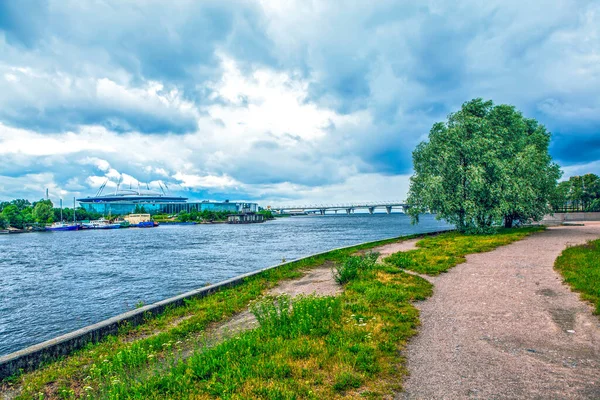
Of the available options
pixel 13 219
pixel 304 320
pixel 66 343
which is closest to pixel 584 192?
pixel 304 320

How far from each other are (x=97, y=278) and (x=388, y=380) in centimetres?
2308

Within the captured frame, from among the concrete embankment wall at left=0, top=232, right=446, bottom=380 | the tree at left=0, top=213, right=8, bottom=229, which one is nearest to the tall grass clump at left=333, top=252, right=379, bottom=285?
the concrete embankment wall at left=0, top=232, right=446, bottom=380

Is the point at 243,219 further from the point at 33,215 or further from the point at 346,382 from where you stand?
the point at 346,382

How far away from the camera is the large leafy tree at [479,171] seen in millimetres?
27688

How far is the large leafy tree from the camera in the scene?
27.7 m

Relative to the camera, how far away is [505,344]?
6.56 meters

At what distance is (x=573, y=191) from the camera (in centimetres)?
7812

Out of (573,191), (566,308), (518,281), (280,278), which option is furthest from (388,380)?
(573,191)

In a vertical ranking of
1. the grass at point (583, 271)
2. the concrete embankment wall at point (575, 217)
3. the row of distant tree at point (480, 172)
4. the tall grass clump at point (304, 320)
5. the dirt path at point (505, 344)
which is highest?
the row of distant tree at point (480, 172)

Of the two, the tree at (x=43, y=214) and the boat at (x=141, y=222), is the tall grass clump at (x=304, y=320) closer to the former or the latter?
the boat at (x=141, y=222)

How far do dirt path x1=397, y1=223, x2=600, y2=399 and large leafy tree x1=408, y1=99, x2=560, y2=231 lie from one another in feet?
57.0

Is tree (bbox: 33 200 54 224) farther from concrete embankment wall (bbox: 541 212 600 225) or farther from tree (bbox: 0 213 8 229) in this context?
concrete embankment wall (bbox: 541 212 600 225)

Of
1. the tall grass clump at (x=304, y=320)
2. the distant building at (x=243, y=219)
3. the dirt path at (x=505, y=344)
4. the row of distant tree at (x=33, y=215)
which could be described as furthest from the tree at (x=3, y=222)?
the dirt path at (x=505, y=344)

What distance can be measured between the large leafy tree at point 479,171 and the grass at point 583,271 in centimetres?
1147
